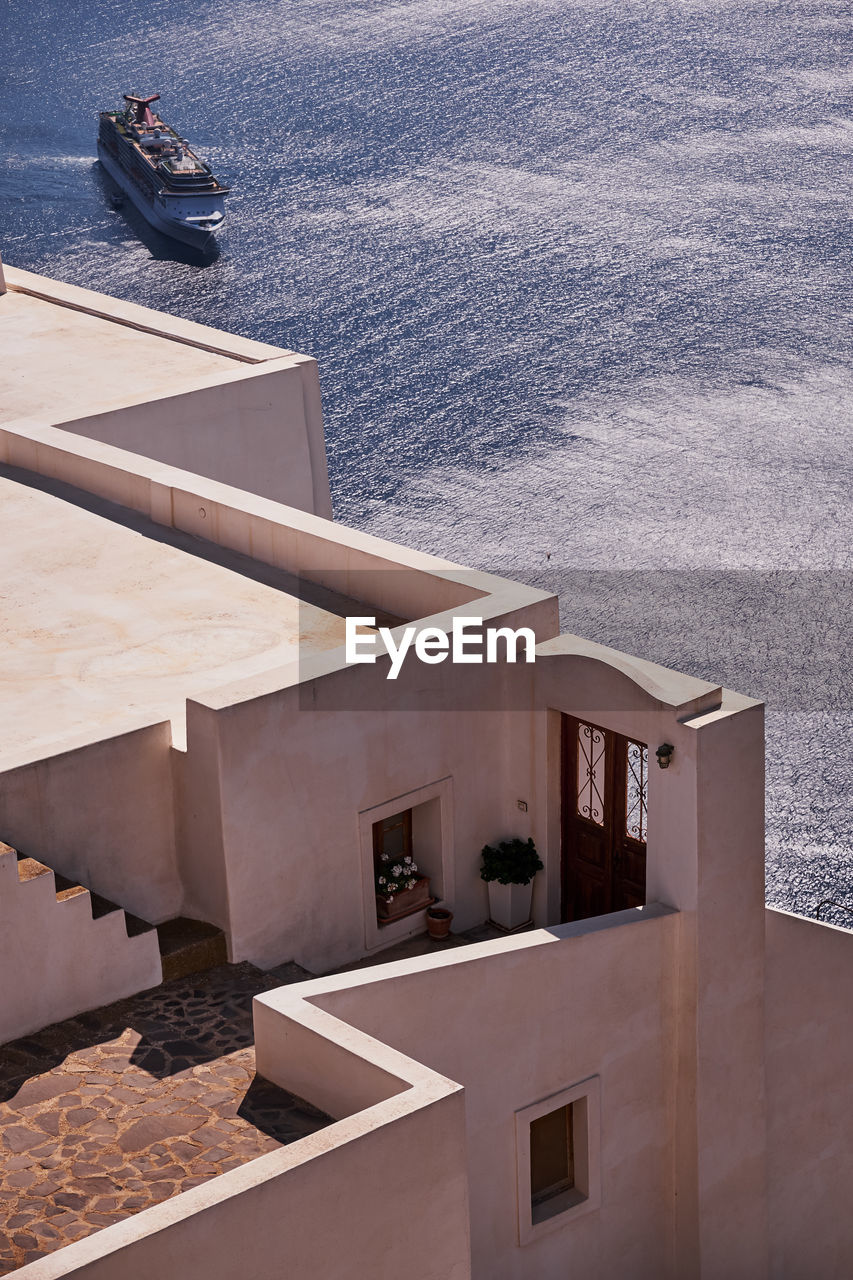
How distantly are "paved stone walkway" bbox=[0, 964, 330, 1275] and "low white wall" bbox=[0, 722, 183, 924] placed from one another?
3.11 feet

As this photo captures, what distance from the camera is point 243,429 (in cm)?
2328

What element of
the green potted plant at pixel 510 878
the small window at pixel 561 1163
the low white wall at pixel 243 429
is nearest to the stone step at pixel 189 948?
the green potted plant at pixel 510 878

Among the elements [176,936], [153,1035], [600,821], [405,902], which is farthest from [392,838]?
[153,1035]

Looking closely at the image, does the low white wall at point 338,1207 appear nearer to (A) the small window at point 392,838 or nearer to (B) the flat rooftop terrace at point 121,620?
(A) the small window at point 392,838

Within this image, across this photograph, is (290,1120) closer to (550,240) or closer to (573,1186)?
(573,1186)

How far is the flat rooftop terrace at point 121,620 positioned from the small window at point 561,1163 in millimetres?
4676

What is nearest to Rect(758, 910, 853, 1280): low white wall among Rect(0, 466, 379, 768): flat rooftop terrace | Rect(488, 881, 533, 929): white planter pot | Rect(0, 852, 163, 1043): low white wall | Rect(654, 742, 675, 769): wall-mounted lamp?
Rect(488, 881, 533, 929): white planter pot

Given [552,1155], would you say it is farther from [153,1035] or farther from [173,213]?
[173,213]

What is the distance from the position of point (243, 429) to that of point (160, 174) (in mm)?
63916

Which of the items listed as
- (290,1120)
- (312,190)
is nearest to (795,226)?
(312,190)

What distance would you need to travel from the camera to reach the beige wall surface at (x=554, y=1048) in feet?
43.9

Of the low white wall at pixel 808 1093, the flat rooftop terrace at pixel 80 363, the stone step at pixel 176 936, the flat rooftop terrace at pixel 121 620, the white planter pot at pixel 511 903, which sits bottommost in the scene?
the low white wall at pixel 808 1093

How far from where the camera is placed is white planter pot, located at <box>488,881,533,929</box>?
1622 cm

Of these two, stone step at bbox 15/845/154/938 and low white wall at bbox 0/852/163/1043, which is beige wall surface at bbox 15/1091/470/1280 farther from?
stone step at bbox 15/845/154/938
